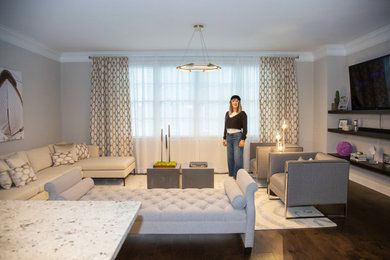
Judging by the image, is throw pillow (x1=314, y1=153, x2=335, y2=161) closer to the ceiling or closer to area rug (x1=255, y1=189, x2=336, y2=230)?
area rug (x1=255, y1=189, x2=336, y2=230)

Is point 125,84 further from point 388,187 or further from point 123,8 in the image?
point 388,187

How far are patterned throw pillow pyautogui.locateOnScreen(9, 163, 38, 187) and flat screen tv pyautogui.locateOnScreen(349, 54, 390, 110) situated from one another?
5.50 meters

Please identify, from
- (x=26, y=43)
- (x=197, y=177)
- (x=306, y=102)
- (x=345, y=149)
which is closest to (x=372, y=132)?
(x=345, y=149)

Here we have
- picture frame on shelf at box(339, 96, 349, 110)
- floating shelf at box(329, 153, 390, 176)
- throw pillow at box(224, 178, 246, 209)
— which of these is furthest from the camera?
A: picture frame on shelf at box(339, 96, 349, 110)

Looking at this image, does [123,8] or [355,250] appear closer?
[355,250]

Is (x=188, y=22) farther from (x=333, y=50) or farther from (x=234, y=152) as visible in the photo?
(x=333, y=50)

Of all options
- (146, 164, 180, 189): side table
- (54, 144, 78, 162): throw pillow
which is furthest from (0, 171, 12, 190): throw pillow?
(146, 164, 180, 189): side table

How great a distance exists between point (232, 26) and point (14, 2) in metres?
2.96

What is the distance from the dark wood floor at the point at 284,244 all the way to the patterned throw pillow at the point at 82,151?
286 centimetres

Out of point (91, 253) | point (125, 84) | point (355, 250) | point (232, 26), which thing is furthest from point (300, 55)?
point (91, 253)

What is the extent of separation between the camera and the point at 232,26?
4113 mm

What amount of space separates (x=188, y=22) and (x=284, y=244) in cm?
326

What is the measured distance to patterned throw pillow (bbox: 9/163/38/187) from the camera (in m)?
Result: 3.52

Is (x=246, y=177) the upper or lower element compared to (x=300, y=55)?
lower
